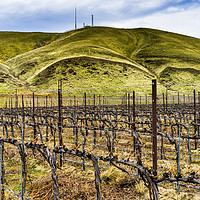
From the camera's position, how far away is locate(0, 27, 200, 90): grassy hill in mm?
68562

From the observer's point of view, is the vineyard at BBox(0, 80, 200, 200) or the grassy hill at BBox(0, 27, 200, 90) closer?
the vineyard at BBox(0, 80, 200, 200)

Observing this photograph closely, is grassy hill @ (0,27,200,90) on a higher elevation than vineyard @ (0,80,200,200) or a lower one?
higher

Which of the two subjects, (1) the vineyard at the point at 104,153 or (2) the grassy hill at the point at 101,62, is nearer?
(1) the vineyard at the point at 104,153

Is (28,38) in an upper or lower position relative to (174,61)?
upper

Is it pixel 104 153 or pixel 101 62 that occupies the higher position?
pixel 101 62

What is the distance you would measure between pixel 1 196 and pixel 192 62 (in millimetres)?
96655

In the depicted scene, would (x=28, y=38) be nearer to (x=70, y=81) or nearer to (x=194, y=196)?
(x=70, y=81)

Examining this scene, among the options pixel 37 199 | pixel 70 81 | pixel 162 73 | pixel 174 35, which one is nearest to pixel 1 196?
pixel 37 199

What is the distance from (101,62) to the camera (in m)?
76.4

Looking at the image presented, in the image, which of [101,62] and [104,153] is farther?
[101,62]

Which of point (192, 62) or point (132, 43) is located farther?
point (132, 43)

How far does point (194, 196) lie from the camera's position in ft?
19.0

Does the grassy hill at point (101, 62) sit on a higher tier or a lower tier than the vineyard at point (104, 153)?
higher

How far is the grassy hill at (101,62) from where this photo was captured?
6856 centimetres
